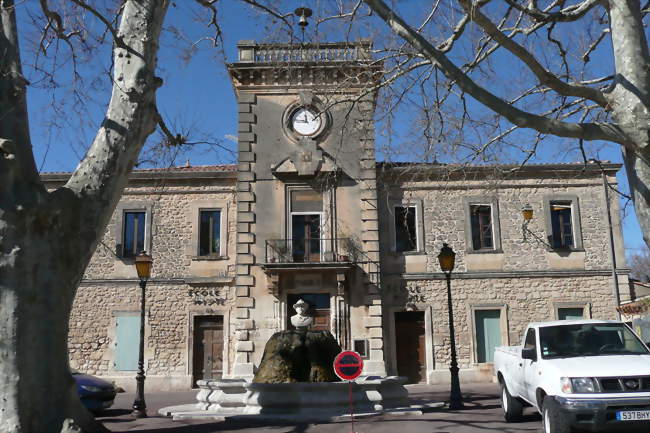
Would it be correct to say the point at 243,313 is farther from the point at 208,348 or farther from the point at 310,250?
the point at 310,250

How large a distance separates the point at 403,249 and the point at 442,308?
2.37 metres

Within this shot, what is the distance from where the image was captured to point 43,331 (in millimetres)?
7375

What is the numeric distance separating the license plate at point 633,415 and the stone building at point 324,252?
13184 millimetres

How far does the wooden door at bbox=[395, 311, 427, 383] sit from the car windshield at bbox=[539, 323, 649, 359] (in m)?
12.3

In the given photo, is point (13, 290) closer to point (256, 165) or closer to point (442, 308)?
point (256, 165)

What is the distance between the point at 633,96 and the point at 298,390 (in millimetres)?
Answer: 7361

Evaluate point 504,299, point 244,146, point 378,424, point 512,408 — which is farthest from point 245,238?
point 512,408

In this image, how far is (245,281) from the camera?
20141 millimetres

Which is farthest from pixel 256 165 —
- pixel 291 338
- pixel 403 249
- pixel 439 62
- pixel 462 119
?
pixel 439 62

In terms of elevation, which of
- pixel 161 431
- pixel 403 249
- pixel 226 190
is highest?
pixel 226 190

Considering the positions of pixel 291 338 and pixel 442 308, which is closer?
pixel 291 338

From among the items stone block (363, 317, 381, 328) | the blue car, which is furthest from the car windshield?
stone block (363, 317, 381, 328)

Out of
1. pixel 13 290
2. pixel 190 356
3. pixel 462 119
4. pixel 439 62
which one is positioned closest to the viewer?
pixel 13 290

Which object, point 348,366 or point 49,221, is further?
point 348,366
